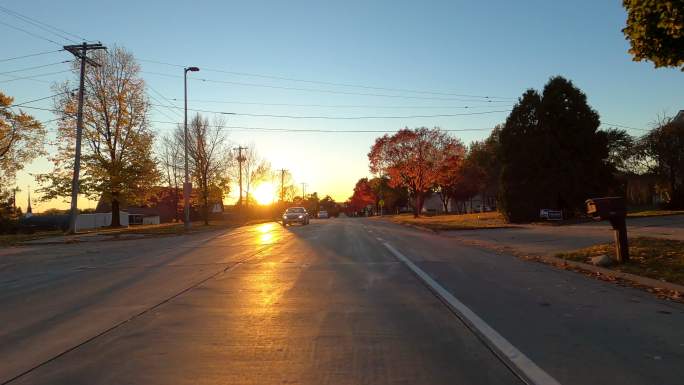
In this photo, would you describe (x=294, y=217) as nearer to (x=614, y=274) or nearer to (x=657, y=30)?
(x=614, y=274)

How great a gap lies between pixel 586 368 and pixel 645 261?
26.8 feet

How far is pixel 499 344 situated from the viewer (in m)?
6.22

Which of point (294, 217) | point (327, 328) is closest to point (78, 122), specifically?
point (294, 217)

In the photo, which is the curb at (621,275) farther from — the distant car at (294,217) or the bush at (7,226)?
the bush at (7,226)

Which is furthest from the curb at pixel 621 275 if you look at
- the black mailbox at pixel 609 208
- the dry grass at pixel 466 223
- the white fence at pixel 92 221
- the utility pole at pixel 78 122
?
the white fence at pixel 92 221

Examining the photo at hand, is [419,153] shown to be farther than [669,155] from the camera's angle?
Yes

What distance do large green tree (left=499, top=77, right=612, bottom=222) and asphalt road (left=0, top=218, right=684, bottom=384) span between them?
23057mm

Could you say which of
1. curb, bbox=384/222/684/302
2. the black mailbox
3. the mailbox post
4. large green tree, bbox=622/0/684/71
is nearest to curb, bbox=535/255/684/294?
curb, bbox=384/222/684/302

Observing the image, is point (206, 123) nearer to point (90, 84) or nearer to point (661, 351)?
point (90, 84)

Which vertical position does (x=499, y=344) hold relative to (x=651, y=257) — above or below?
below

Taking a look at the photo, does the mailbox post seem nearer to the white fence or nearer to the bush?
the bush

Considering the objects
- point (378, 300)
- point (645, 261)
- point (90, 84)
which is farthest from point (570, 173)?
point (90, 84)

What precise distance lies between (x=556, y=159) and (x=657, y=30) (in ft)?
83.2

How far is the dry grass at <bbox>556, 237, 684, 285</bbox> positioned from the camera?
1076 centimetres
